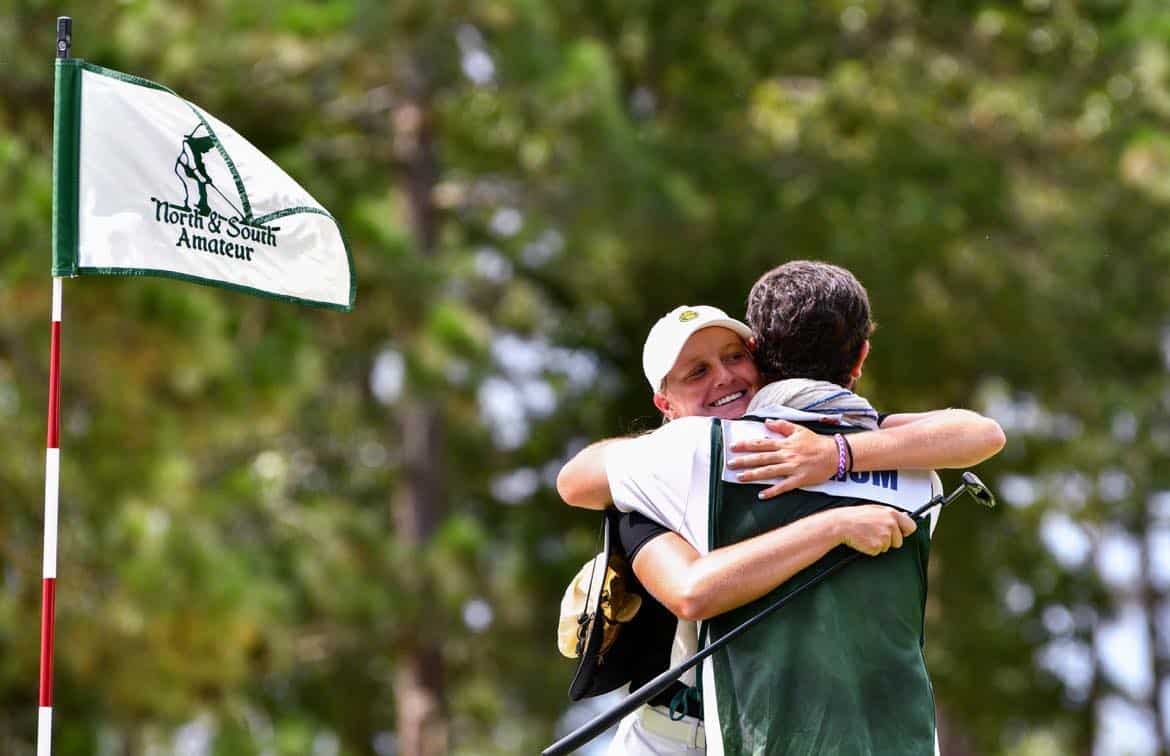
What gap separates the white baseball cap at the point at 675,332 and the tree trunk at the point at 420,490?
10.9 meters

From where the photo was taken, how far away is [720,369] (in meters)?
3.10

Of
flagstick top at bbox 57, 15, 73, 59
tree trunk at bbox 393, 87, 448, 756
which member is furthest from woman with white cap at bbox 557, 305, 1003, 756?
tree trunk at bbox 393, 87, 448, 756

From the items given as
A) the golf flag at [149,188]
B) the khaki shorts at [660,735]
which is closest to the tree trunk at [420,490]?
the golf flag at [149,188]

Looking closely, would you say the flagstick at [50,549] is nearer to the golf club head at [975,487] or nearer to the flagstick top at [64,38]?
the flagstick top at [64,38]

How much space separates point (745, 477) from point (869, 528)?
0.66 ft

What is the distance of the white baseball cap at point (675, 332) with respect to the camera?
3062 mm

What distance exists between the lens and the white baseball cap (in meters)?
3.06

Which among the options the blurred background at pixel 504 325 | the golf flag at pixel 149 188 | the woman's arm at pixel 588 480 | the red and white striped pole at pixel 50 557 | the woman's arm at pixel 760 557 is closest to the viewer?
the woman's arm at pixel 760 557

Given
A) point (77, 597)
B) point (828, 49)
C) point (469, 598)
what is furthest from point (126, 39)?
point (828, 49)

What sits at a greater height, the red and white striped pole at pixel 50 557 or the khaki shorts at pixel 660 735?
the red and white striped pole at pixel 50 557

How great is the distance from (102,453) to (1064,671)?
11.1m

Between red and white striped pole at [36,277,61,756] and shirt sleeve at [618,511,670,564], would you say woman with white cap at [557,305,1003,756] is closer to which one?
shirt sleeve at [618,511,670,564]

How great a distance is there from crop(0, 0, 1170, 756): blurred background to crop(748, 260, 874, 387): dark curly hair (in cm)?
772

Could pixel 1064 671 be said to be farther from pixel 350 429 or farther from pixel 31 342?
pixel 31 342
